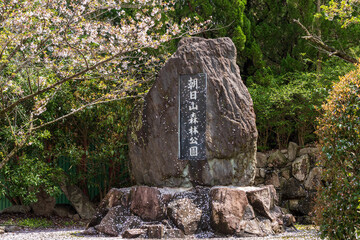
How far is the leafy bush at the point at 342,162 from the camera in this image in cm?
381

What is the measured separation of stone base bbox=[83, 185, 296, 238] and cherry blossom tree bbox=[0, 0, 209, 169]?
6.26 ft

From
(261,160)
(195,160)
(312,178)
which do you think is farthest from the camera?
(261,160)

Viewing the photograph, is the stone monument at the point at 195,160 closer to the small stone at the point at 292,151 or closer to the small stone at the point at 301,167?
the small stone at the point at 301,167

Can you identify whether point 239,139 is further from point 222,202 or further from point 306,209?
point 306,209

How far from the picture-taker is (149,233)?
20.8 feet

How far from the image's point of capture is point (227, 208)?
6.55 m

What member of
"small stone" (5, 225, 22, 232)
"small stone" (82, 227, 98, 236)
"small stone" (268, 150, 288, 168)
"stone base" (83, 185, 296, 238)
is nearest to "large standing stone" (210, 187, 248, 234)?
"stone base" (83, 185, 296, 238)

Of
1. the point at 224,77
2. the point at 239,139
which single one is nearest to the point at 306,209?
the point at 239,139

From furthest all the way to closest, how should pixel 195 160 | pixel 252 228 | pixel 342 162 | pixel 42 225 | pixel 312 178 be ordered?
pixel 312 178 → pixel 42 225 → pixel 195 160 → pixel 252 228 → pixel 342 162

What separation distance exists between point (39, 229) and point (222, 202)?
421 cm

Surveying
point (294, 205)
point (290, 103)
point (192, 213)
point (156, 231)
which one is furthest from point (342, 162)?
point (290, 103)

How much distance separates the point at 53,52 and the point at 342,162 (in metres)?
5.64

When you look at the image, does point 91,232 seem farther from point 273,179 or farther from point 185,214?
point 273,179

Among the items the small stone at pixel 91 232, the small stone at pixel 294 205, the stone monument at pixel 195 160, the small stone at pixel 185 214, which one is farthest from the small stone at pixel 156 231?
the small stone at pixel 294 205
